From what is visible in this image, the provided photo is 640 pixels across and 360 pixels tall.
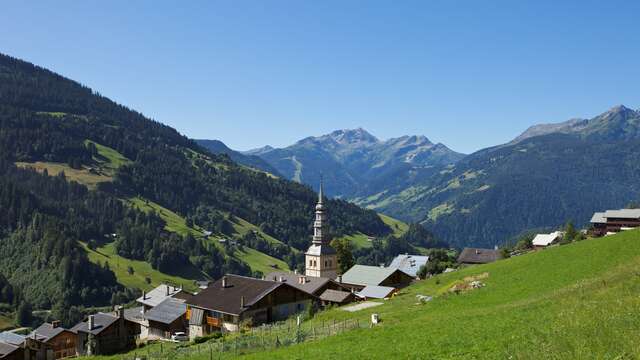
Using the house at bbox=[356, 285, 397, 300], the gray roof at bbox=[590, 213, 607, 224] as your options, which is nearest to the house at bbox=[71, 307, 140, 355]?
the house at bbox=[356, 285, 397, 300]

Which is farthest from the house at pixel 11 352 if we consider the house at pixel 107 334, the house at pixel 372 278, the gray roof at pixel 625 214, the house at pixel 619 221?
the gray roof at pixel 625 214

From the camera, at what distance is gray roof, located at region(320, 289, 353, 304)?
84.4 metres

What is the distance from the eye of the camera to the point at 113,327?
87625 millimetres

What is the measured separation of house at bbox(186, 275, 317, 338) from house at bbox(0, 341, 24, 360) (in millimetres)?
25325

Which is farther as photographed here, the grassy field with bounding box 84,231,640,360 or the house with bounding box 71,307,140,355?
the house with bounding box 71,307,140,355

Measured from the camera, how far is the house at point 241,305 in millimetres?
74375

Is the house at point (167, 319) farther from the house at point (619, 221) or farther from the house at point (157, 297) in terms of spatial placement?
the house at point (619, 221)

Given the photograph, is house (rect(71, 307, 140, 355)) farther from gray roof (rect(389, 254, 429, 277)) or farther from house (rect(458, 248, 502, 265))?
house (rect(458, 248, 502, 265))

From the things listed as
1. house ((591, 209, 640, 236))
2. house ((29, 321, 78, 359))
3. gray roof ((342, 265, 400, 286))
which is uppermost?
house ((591, 209, 640, 236))

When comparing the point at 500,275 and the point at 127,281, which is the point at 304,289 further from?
the point at 127,281

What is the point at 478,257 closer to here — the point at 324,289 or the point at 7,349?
the point at 324,289

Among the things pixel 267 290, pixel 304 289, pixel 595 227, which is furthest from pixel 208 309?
pixel 595 227

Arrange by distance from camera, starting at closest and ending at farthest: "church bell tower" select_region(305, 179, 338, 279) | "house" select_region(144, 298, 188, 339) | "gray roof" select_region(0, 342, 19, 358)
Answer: "gray roof" select_region(0, 342, 19, 358) < "house" select_region(144, 298, 188, 339) < "church bell tower" select_region(305, 179, 338, 279)

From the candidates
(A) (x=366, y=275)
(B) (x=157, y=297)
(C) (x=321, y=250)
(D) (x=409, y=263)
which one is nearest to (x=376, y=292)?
(A) (x=366, y=275)
